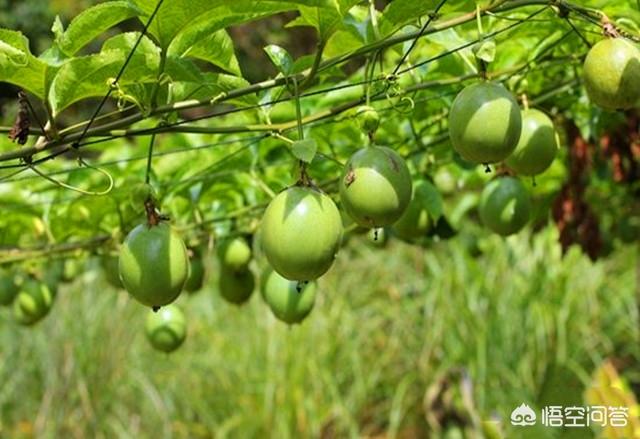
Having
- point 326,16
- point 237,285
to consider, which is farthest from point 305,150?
point 237,285

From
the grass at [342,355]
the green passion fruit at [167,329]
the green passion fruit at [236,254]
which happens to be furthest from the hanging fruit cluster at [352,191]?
the grass at [342,355]

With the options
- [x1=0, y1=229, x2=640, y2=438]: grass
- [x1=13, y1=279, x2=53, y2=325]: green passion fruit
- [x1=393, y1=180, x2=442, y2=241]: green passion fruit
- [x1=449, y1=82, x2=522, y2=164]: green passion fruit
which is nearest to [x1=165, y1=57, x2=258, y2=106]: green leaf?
[x1=449, y1=82, x2=522, y2=164]: green passion fruit

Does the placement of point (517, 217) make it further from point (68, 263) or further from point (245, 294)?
point (68, 263)

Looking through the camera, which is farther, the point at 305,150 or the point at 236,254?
the point at 236,254

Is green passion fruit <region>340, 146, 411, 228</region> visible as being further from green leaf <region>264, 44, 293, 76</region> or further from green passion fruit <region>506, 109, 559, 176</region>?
green passion fruit <region>506, 109, 559, 176</region>

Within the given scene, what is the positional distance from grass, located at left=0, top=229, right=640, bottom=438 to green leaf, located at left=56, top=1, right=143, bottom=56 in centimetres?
278

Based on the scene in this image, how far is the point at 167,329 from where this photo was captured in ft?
5.76

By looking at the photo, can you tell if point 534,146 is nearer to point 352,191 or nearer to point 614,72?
point 614,72

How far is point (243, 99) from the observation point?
118 centimetres

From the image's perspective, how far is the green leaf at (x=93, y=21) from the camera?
3.22ft

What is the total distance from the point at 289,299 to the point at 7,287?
0.73m

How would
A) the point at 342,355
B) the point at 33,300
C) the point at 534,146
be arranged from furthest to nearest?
the point at 342,355, the point at 33,300, the point at 534,146

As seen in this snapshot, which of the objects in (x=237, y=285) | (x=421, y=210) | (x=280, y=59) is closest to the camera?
(x=280, y=59)

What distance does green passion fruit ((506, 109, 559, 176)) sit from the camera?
128cm
